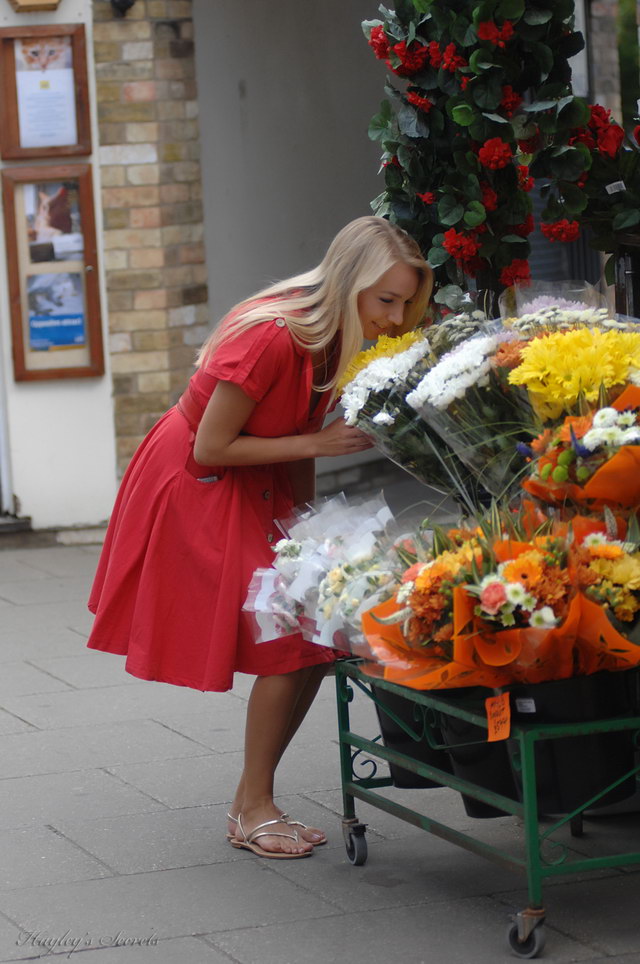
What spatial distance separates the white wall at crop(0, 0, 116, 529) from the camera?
8469mm

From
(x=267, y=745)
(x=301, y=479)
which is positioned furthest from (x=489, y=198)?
(x=267, y=745)

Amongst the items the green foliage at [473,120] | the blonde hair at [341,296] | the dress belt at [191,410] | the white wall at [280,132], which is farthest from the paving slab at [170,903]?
the white wall at [280,132]

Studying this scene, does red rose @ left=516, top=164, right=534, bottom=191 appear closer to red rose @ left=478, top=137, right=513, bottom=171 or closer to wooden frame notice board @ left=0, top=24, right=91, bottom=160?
red rose @ left=478, top=137, right=513, bottom=171

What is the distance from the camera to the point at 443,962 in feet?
10.7

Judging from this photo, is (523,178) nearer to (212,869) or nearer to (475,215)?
(475,215)

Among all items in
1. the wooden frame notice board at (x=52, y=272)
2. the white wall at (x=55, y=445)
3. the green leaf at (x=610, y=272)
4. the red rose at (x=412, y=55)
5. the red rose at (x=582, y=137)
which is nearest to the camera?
the red rose at (x=412, y=55)

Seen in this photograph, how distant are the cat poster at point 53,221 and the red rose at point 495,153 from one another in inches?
171

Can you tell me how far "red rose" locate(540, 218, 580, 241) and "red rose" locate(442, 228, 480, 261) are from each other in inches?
10.0

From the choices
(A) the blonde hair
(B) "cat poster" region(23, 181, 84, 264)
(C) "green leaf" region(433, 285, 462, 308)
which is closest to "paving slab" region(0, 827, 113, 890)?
(A) the blonde hair

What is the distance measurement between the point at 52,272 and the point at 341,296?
4.84 metres

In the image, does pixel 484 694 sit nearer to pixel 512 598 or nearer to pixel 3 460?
pixel 512 598

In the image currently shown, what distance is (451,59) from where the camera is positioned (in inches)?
170

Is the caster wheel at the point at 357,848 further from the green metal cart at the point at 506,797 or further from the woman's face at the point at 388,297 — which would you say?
the woman's face at the point at 388,297

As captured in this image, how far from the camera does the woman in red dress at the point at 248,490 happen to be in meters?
3.82
